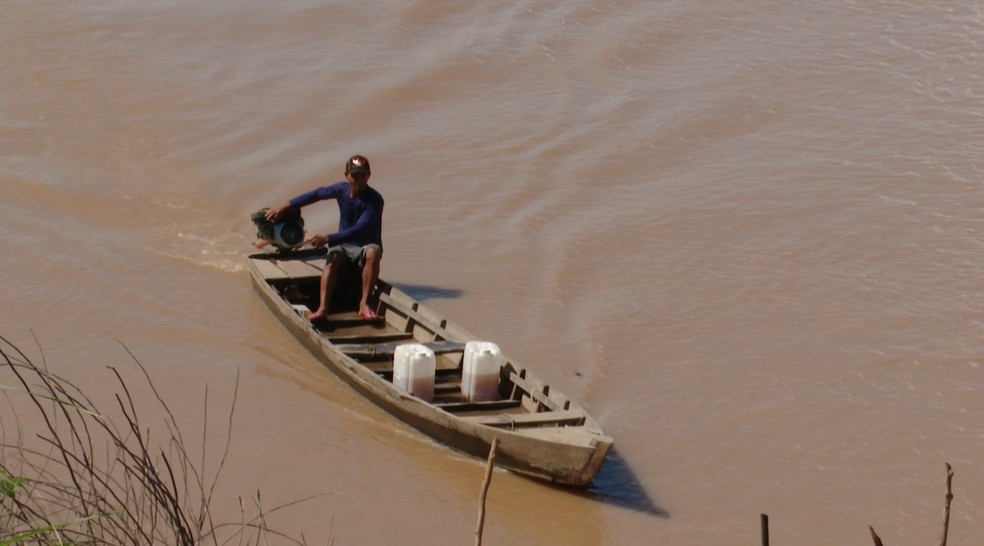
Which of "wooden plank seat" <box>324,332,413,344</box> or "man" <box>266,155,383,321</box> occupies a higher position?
"man" <box>266,155,383,321</box>

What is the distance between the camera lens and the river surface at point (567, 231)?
27.9 feet

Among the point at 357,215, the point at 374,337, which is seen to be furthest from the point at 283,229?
the point at 374,337

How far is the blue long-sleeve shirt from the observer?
9.81 m

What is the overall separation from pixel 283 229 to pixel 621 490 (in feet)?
11.8

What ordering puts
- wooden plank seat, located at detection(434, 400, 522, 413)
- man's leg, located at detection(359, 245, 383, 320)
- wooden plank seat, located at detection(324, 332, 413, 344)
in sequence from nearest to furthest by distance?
1. wooden plank seat, located at detection(434, 400, 522, 413)
2. wooden plank seat, located at detection(324, 332, 413, 344)
3. man's leg, located at detection(359, 245, 383, 320)

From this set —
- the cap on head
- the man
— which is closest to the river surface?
the man

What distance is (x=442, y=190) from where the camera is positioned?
12.7m

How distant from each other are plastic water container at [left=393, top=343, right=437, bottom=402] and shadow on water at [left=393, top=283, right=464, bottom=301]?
2.22m

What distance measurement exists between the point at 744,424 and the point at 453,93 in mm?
6593

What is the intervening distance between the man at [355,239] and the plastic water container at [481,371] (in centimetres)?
145

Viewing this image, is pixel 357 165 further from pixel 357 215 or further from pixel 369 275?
pixel 369 275

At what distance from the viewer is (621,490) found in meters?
8.32

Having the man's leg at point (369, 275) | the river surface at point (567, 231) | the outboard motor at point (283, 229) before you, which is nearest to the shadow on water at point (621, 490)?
the river surface at point (567, 231)

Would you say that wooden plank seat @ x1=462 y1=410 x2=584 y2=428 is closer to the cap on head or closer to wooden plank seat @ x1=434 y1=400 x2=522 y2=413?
wooden plank seat @ x1=434 y1=400 x2=522 y2=413
